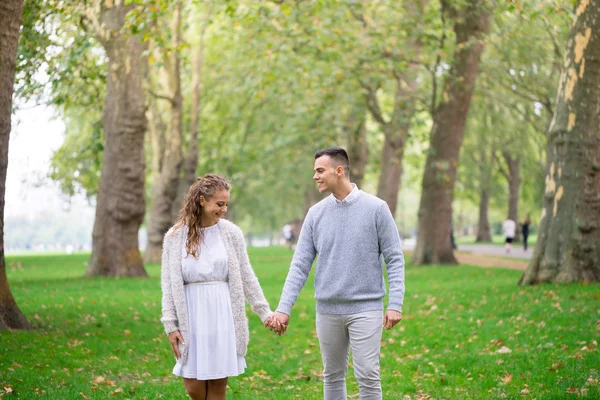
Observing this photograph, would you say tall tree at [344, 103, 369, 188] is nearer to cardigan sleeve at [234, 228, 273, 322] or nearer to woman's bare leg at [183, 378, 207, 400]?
cardigan sleeve at [234, 228, 273, 322]

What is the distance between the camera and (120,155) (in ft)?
72.8

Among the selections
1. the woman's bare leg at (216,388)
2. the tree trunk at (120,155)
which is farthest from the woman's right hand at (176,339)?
the tree trunk at (120,155)

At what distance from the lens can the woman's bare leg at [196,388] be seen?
6004mm

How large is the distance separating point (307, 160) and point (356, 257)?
39.9 metres

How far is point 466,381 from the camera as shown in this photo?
9.39 meters

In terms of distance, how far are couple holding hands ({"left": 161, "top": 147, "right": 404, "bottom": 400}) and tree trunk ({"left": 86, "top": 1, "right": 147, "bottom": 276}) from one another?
1644cm

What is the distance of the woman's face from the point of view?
6070 millimetres

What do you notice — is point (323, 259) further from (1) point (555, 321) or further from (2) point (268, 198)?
(2) point (268, 198)

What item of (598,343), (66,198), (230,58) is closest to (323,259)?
(598,343)

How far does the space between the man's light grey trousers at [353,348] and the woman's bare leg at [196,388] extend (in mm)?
900

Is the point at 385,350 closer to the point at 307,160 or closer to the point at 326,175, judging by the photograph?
the point at 326,175

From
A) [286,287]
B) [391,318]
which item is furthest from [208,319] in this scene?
[391,318]

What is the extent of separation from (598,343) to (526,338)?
107 centimetres

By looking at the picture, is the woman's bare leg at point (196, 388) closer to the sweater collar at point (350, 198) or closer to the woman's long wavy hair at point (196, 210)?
the woman's long wavy hair at point (196, 210)
